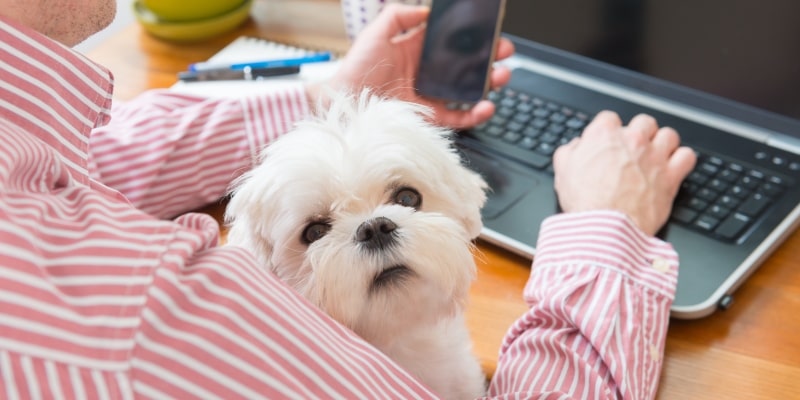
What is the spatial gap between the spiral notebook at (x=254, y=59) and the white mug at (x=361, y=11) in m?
0.07

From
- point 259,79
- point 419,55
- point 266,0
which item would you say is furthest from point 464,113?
point 266,0

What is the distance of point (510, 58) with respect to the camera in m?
1.22

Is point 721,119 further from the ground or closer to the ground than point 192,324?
closer to the ground

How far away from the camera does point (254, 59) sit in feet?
4.32

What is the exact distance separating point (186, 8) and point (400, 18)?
1.37ft

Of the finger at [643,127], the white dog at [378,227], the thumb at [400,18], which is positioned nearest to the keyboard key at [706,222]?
the finger at [643,127]

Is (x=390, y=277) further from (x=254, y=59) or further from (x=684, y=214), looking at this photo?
(x=254, y=59)

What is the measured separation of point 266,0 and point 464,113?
1.96 ft

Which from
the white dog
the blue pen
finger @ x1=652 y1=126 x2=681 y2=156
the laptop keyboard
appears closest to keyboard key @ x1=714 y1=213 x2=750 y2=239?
the laptop keyboard

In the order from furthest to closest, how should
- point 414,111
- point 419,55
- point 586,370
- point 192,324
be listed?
1. point 419,55
2. point 414,111
3. point 586,370
4. point 192,324

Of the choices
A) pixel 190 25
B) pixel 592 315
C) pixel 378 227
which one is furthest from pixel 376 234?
pixel 190 25

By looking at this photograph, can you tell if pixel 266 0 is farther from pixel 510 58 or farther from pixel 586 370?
pixel 586 370

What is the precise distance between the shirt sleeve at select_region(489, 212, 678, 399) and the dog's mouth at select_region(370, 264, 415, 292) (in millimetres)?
132

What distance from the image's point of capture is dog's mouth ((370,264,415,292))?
0.74 metres
